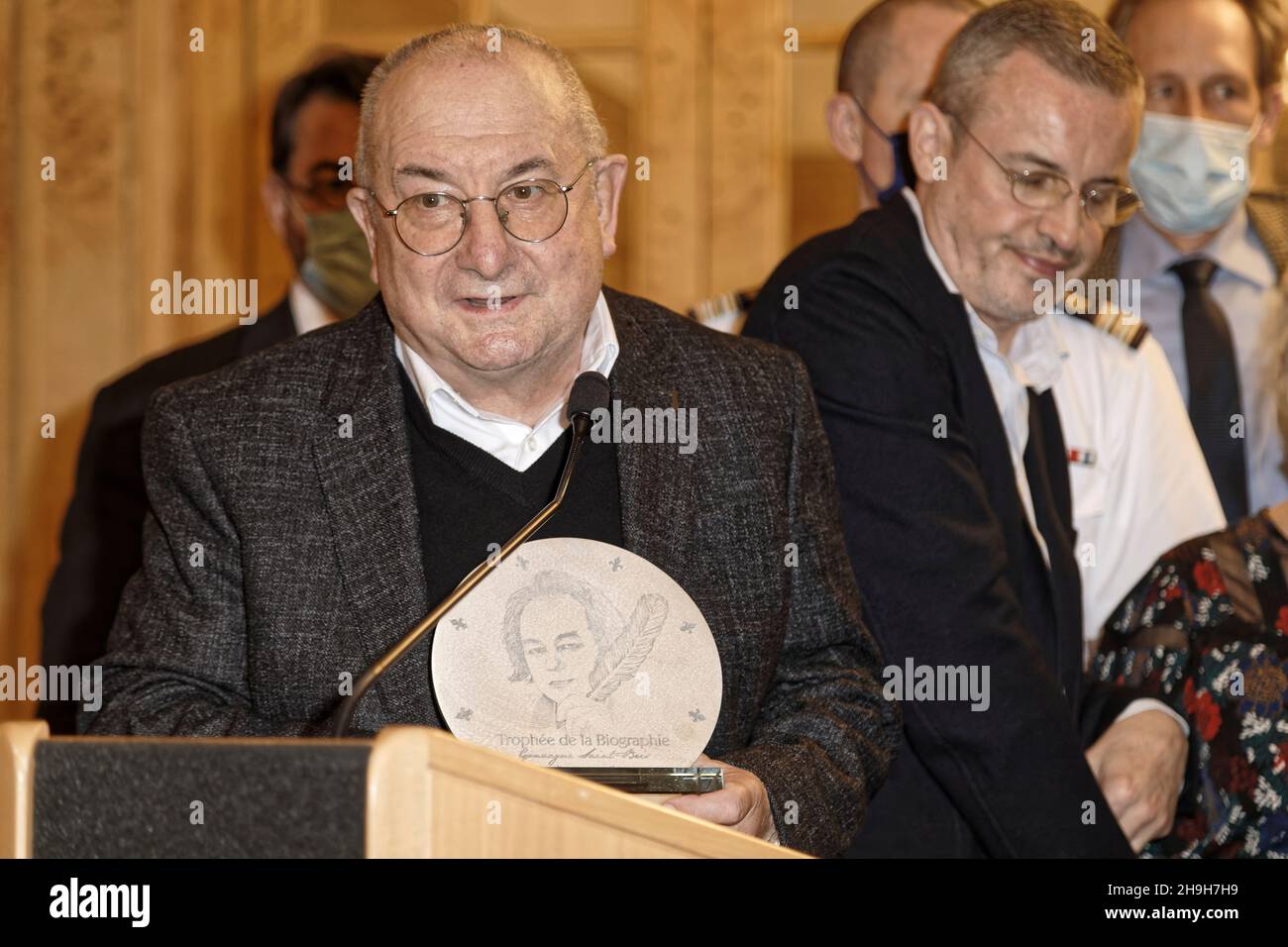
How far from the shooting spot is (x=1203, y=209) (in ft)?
11.4

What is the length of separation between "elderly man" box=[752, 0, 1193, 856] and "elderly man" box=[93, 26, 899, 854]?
0.19 meters

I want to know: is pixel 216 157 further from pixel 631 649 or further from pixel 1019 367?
pixel 631 649

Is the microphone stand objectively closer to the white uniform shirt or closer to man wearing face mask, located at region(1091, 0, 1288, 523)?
the white uniform shirt

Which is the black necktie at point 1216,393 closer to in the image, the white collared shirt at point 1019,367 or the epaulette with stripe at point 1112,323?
the epaulette with stripe at point 1112,323

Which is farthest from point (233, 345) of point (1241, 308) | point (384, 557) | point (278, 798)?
point (278, 798)

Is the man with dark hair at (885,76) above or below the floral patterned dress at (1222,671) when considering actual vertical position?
above

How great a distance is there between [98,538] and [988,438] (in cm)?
181

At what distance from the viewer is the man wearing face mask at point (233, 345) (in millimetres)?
3332

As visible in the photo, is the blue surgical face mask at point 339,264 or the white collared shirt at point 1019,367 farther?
the blue surgical face mask at point 339,264

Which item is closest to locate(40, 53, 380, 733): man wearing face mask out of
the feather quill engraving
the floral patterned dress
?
the feather quill engraving

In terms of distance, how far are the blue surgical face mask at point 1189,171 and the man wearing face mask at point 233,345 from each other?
5.41 feet

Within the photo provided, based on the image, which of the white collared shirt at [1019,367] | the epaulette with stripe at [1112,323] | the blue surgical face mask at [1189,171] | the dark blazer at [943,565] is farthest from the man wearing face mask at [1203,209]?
the dark blazer at [943,565]

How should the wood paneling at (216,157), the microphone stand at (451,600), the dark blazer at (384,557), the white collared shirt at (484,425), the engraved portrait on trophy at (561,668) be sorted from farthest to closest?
the wood paneling at (216,157) < the white collared shirt at (484,425) < the dark blazer at (384,557) < the engraved portrait on trophy at (561,668) < the microphone stand at (451,600)
